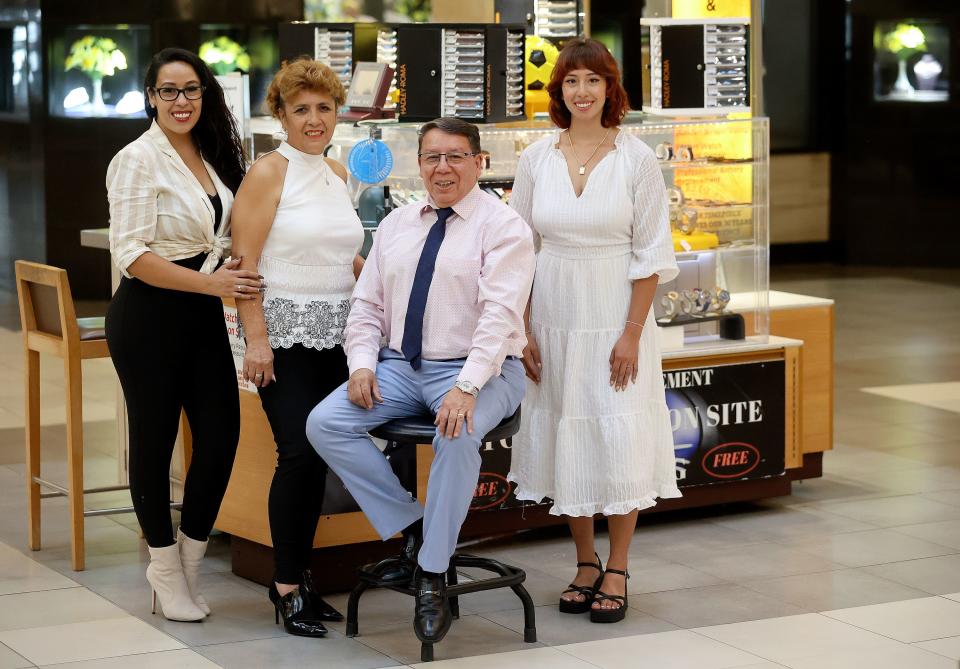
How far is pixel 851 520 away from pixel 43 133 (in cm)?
782

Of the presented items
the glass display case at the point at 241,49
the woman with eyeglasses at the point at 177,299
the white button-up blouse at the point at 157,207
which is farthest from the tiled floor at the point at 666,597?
the glass display case at the point at 241,49

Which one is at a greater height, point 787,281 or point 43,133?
point 43,133

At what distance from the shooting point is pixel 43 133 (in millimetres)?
11320

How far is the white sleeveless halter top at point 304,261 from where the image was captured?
399 centimetres

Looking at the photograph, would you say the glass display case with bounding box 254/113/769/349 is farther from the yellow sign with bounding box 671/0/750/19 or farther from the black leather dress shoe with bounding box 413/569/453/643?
the black leather dress shoe with bounding box 413/569/453/643

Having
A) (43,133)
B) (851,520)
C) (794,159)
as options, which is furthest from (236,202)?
(794,159)

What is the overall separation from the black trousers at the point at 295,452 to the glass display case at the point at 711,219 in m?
1.31

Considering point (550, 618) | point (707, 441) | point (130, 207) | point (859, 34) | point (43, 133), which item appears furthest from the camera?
point (859, 34)

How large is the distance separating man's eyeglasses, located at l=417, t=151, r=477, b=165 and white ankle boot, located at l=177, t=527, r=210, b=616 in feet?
4.01

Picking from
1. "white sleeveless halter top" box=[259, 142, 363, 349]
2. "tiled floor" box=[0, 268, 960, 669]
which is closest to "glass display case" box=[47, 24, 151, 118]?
"tiled floor" box=[0, 268, 960, 669]

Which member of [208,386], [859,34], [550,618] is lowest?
[550,618]

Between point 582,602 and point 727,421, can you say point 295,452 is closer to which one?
point 582,602

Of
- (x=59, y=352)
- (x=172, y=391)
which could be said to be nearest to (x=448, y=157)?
(x=172, y=391)

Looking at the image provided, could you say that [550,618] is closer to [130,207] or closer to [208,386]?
[208,386]
